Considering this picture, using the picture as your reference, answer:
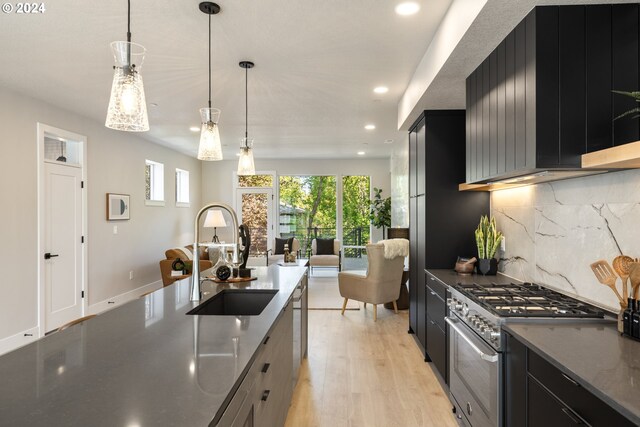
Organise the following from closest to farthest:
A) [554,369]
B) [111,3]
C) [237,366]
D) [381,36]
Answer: [237,366]
[554,369]
[111,3]
[381,36]

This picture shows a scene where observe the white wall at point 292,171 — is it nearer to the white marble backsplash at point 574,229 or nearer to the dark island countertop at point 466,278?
the dark island countertop at point 466,278

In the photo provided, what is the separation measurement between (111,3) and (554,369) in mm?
3014

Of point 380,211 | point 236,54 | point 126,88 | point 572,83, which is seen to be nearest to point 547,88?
point 572,83

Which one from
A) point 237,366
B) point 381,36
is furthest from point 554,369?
point 381,36

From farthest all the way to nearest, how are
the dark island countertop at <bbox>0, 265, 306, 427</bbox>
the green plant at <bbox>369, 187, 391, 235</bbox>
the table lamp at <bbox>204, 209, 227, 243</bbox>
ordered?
1. the green plant at <bbox>369, 187, 391, 235</bbox>
2. the table lamp at <bbox>204, 209, 227, 243</bbox>
3. the dark island countertop at <bbox>0, 265, 306, 427</bbox>

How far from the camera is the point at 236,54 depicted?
3.29 meters

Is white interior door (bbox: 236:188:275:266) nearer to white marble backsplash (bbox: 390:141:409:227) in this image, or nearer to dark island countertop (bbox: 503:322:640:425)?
white marble backsplash (bbox: 390:141:409:227)

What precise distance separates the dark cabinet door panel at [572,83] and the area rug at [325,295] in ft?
14.6

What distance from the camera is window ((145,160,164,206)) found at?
7.50 m

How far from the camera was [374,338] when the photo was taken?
15.0 ft

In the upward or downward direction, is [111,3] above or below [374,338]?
above

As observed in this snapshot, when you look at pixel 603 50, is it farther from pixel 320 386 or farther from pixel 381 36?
pixel 320 386

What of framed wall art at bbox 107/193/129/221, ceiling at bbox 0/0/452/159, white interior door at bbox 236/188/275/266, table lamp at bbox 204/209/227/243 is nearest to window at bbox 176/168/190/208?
table lamp at bbox 204/209/227/243

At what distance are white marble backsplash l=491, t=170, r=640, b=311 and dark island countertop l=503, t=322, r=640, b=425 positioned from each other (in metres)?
0.43
